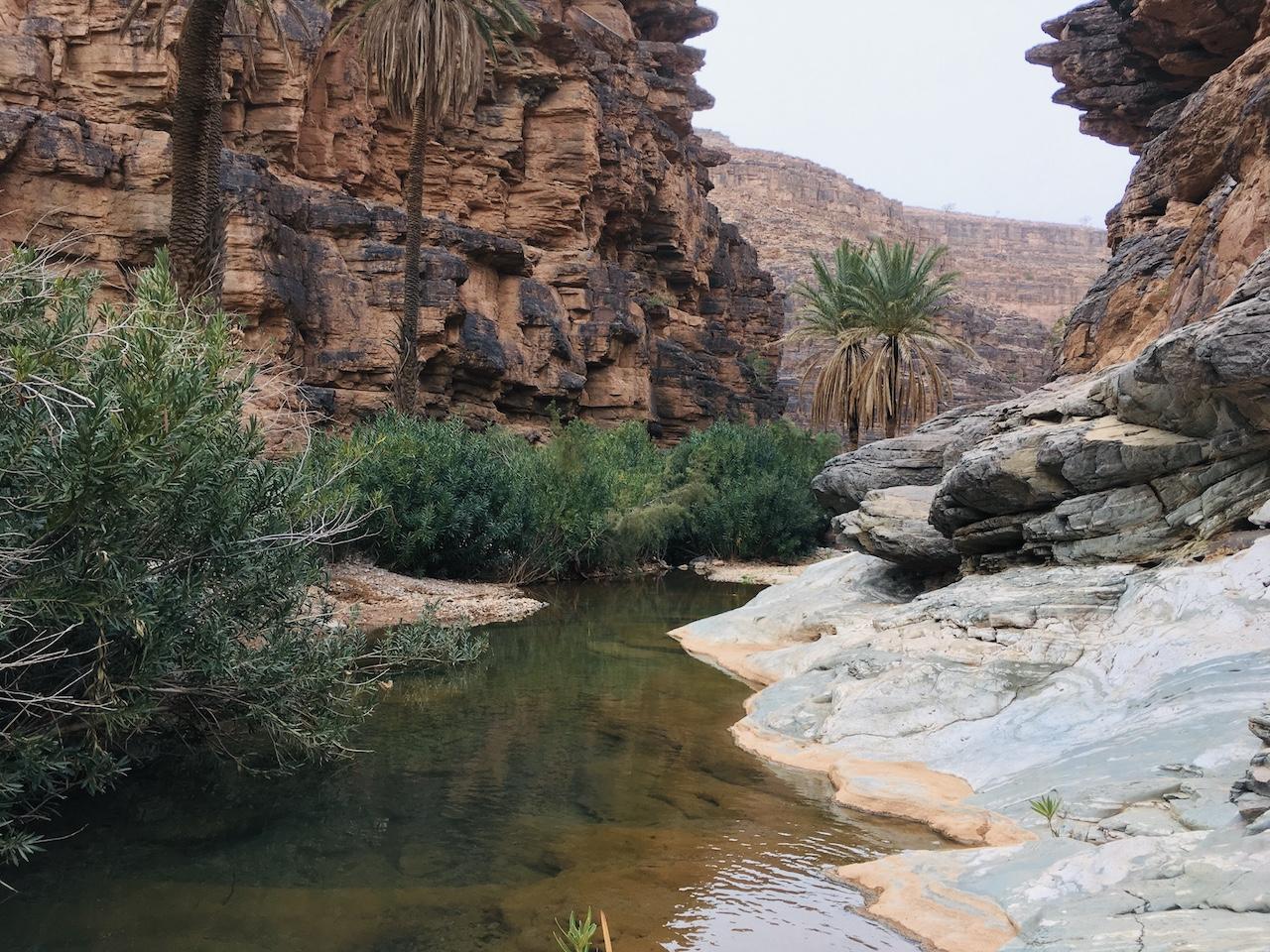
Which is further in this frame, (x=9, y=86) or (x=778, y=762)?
(x=9, y=86)

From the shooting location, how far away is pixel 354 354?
24.8 meters

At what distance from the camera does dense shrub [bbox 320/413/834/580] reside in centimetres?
1792

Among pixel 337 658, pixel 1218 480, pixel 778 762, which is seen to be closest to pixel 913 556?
Answer: pixel 1218 480

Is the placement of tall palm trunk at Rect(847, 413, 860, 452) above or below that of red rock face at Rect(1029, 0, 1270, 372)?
below

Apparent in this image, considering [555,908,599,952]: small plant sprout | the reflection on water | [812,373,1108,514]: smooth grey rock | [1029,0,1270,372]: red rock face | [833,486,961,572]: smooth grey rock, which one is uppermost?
[1029,0,1270,372]: red rock face

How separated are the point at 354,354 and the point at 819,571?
1372cm

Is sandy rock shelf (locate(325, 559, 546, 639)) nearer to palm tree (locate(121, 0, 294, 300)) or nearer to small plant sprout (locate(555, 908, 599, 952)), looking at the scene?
palm tree (locate(121, 0, 294, 300))

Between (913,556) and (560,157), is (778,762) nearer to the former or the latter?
(913,556)

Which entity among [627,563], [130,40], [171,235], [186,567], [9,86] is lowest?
[627,563]

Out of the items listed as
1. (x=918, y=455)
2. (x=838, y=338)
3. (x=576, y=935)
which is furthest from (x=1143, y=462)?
(x=838, y=338)

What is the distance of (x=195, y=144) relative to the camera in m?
11.2

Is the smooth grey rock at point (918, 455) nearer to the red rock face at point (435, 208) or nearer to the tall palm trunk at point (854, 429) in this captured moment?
the tall palm trunk at point (854, 429)

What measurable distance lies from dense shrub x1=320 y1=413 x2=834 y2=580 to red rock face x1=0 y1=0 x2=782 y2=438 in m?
3.78

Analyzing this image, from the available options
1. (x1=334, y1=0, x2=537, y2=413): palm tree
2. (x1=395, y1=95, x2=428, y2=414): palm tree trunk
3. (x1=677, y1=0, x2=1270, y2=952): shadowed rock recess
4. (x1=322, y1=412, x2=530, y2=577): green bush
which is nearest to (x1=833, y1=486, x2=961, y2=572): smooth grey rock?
(x1=677, y1=0, x2=1270, y2=952): shadowed rock recess
